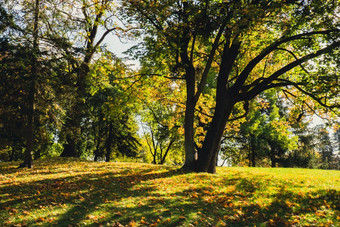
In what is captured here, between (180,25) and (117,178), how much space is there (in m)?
7.55

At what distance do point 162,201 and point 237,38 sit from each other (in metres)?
7.68

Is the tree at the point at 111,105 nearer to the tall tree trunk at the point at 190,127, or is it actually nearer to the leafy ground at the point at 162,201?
the tall tree trunk at the point at 190,127

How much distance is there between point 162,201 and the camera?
724cm

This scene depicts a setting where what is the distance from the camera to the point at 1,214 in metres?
5.70

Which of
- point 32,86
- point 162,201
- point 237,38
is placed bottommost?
point 162,201

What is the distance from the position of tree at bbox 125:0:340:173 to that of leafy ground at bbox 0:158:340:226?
3.60 m

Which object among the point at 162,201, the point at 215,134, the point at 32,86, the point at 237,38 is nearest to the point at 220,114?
the point at 215,134

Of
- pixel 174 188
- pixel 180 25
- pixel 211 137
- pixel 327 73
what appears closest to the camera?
pixel 174 188

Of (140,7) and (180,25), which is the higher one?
(140,7)

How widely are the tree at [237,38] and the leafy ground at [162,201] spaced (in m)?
3.60

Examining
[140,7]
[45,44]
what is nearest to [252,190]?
[140,7]

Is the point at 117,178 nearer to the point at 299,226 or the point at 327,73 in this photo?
the point at 299,226

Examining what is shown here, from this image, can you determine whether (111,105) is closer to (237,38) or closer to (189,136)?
(189,136)

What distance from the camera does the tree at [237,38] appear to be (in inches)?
359
